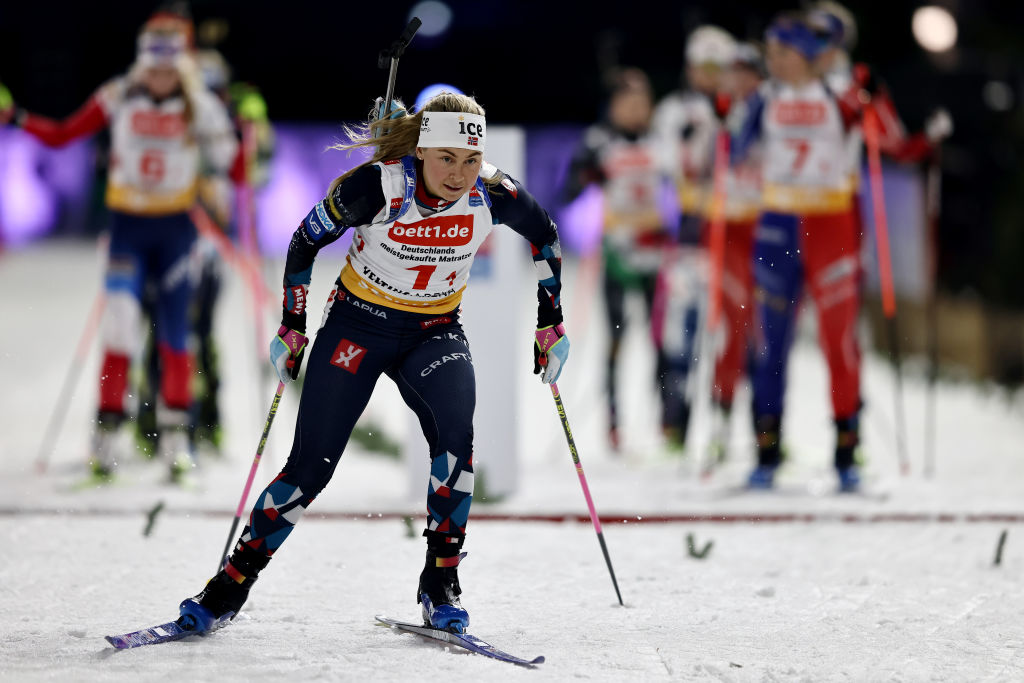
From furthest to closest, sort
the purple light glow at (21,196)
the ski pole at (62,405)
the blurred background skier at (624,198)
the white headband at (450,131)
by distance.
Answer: the purple light glow at (21,196)
the blurred background skier at (624,198)
the ski pole at (62,405)
the white headband at (450,131)

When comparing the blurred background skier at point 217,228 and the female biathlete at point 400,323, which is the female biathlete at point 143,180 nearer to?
the blurred background skier at point 217,228

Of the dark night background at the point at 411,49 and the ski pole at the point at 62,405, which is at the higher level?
the dark night background at the point at 411,49

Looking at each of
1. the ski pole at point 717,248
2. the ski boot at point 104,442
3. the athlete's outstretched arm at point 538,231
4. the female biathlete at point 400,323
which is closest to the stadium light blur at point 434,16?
the ski pole at point 717,248

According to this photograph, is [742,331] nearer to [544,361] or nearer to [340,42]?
[544,361]

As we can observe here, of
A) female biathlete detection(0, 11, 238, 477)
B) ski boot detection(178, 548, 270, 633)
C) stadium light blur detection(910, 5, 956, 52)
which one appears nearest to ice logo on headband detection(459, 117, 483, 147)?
ski boot detection(178, 548, 270, 633)

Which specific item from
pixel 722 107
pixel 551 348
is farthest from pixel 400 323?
pixel 722 107

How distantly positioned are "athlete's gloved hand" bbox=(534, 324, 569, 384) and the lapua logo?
467mm

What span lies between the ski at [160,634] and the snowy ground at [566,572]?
0.03m

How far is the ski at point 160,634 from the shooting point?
3789mm

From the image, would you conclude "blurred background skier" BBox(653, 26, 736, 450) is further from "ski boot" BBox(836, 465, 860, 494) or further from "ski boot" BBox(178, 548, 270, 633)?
"ski boot" BBox(178, 548, 270, 633)

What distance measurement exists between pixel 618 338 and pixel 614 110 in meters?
1.47

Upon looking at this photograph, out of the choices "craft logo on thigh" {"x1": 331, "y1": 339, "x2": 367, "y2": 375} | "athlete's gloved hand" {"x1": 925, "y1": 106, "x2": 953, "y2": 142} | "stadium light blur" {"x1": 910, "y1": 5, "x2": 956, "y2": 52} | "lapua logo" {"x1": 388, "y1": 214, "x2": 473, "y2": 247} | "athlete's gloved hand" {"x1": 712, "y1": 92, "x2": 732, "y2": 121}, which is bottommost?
"craft logo on thigh" {"x1": 331, "y1": 339, "x2": 367, "y2": 375}

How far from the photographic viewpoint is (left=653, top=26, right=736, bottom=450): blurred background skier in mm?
8227

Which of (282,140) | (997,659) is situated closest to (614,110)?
(997,659)
